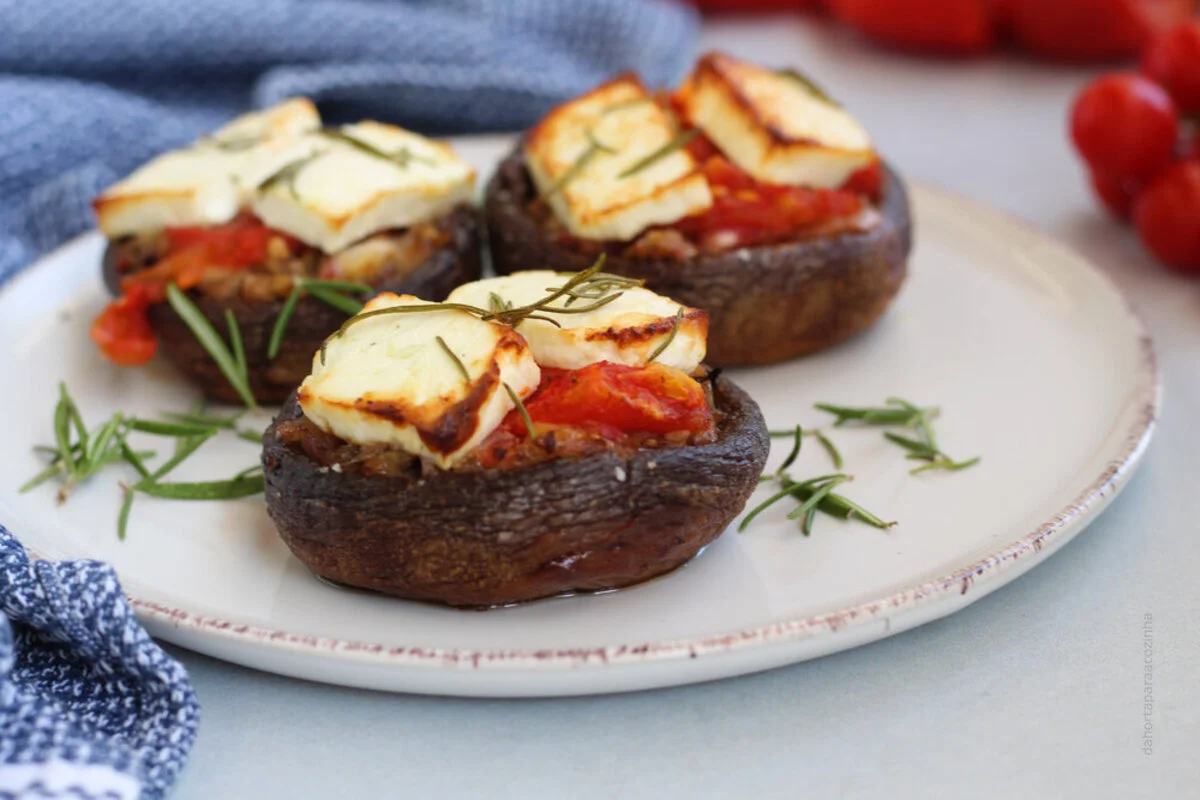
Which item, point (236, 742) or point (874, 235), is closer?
point (236, 742)

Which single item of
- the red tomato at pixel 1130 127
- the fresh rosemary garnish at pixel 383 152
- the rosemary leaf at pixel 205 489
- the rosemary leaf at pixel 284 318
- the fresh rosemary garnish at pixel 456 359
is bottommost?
the rosemary leaf at pixel 205 489

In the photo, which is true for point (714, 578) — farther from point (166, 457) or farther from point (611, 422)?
point (166, 457)

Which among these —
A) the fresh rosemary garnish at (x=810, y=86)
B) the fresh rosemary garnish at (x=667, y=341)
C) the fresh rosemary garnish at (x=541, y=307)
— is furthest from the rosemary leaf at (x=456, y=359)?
the fresh rosemary garnish at (x=810, y=86)

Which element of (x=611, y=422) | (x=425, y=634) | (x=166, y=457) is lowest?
(x=166, y=457)

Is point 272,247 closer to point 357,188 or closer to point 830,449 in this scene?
point 357,188

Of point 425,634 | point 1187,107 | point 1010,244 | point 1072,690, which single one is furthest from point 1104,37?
point 425,634

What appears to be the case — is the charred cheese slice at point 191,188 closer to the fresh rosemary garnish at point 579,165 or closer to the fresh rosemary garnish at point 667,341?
the fresh rosemary garnish at point 579,165
